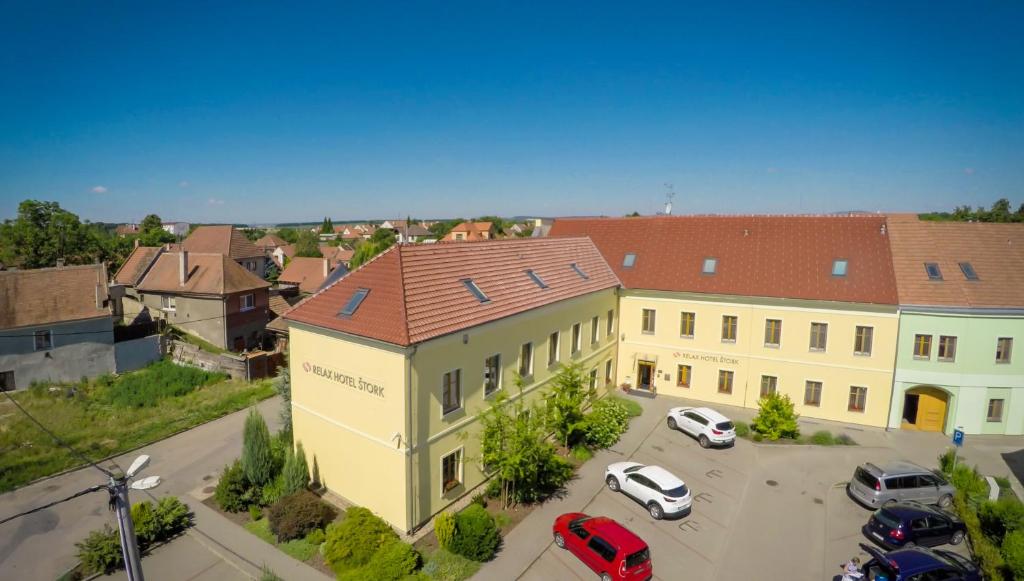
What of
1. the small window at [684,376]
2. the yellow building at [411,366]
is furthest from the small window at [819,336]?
the yellow building at [411,366]

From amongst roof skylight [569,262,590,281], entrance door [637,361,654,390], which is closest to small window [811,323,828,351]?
entrance door [637,361,654,390]

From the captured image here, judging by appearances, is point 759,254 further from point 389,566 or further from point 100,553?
point 100,553

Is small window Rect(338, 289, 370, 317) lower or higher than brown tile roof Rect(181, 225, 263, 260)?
lower

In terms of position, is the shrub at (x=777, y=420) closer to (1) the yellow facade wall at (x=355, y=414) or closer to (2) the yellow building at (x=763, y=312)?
(2) the yellow building at (x=763, y=312)

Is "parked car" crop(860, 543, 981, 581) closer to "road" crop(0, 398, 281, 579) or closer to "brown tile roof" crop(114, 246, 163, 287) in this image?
"road" crop(0, 398, 281, 579)

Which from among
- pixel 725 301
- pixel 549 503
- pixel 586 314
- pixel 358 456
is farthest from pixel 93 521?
pixel 725 301

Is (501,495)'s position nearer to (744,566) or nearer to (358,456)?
(358,456)

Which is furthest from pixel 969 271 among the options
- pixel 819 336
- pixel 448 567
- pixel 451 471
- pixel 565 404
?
pixel 448 567

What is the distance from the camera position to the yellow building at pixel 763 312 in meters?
25.3

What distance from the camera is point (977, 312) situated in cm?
2378

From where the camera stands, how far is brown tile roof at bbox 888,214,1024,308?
24328 mm

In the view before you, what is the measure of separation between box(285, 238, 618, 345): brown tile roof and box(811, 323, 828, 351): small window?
13.0m

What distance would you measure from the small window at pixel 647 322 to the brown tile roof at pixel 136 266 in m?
41.6

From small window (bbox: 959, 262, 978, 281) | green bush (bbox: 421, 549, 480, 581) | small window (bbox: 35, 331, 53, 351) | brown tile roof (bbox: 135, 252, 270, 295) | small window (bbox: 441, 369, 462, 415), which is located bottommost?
green bush (bbox: 421, 549, 480, 581)
